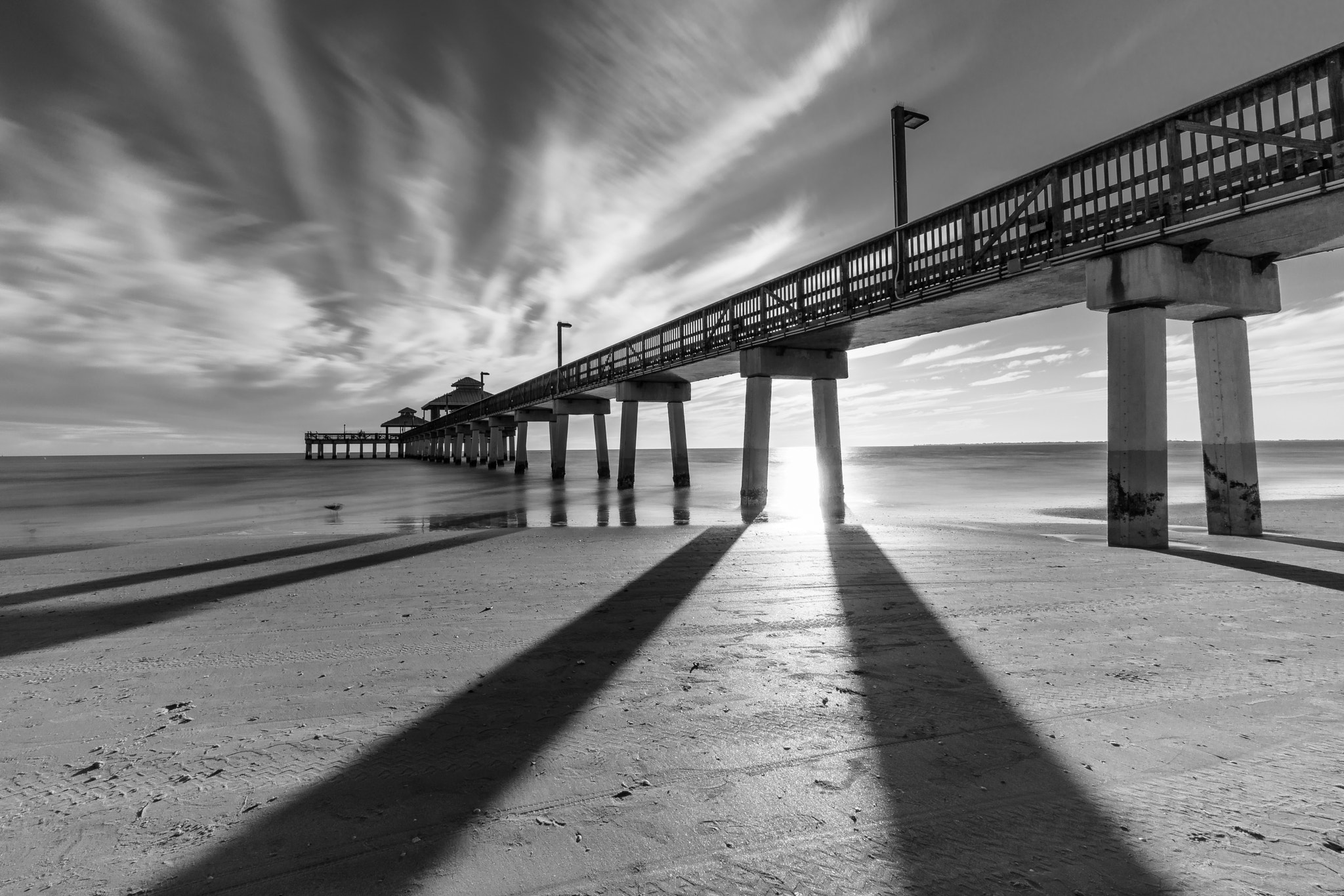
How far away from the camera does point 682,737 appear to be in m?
3.23

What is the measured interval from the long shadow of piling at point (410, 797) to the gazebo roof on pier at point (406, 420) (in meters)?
123

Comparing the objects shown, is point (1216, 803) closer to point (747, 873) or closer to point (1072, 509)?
point (747, 873)

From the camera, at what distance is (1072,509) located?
19.8 metres

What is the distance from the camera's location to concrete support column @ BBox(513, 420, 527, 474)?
48.2 metres

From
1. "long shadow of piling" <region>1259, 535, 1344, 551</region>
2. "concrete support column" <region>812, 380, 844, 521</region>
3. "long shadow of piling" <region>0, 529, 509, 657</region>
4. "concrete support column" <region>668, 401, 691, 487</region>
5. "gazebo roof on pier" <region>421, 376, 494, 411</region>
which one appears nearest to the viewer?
"long shadow of piling" <region>0, 529, 509, 657</region>

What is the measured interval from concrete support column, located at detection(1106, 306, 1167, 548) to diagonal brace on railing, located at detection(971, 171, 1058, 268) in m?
2.62

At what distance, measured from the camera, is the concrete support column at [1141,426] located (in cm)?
946

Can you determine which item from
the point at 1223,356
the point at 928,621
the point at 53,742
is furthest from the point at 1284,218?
the point at 53,742

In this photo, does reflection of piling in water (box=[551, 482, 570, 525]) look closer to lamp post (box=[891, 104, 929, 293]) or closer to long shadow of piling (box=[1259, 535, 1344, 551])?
lamp post (box=[891, 104, 929, 293])

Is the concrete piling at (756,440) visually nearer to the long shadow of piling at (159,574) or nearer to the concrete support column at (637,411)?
the concrete support column at (637,411)

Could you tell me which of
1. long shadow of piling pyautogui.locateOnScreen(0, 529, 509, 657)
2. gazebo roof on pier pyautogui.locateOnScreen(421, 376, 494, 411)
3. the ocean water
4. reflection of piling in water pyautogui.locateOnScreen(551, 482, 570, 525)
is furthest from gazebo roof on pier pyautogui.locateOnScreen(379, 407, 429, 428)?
long shadow of piling pyautogui.locateOnScreen(0, 529, 509, 657)

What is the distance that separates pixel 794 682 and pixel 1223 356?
1203 cm

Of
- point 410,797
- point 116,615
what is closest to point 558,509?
point 116,615

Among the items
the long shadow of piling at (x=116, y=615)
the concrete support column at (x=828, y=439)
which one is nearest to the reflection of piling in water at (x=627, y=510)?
the concrete support column at (x=828, y=439)
